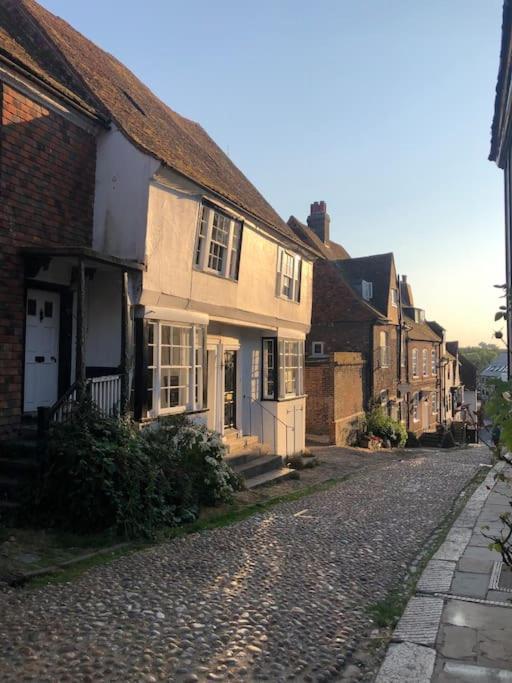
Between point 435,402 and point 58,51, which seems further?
point 435,402

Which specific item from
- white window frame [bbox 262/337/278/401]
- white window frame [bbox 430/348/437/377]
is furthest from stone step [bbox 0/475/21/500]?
white window frame [bbox 430/348/437/377]

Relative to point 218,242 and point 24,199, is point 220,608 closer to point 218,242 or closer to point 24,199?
point 24,199

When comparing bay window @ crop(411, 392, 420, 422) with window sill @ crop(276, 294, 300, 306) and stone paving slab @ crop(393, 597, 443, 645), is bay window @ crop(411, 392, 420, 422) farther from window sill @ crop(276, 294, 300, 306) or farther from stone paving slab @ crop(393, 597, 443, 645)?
stone paving slab @ crop(393, 597, 443, 645)

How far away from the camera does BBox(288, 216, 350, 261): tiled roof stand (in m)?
29.0

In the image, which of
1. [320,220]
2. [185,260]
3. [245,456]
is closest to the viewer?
[185,260]

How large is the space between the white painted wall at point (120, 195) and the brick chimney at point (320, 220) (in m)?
22.6

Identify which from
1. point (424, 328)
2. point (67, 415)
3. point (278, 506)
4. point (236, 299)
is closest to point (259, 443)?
point (236, 299)

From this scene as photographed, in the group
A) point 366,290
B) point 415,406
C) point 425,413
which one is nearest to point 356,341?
point 366,290

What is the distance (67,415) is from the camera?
8.04 m

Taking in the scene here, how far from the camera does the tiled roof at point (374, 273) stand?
2969 centimetres

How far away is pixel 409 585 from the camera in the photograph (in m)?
5.77

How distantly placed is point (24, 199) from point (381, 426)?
19.9m

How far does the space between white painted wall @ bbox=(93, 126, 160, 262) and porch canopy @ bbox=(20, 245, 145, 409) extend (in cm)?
60

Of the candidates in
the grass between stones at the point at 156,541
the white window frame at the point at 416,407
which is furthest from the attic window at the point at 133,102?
the white window frame at the point at 416,407
